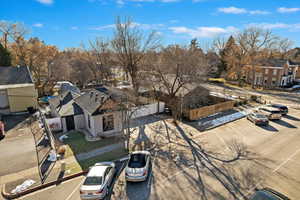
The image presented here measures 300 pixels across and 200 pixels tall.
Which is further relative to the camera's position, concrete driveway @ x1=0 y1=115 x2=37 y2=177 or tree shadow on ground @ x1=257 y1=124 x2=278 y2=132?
tree shadow on ground @ x1=257 y1=124 x2=278 y2=132

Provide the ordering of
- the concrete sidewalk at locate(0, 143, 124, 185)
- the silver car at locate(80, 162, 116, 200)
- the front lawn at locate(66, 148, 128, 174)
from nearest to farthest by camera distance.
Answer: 1. the silver car at locate(80, 162, 116, 200)
2. the concrete sidewalk at locate(0, 143, 124, 185)
3. the front lawn at locate(66, 148, 128, 174)

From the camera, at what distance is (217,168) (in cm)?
1194

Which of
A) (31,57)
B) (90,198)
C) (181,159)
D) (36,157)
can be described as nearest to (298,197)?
(181,159)

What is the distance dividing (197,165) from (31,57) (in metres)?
39.0

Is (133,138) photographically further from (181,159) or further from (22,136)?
(22,136)

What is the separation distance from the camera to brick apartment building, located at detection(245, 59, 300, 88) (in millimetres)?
43263

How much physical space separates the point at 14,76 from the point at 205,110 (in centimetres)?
2802

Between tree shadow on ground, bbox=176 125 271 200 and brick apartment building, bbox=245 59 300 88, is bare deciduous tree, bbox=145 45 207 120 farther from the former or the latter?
brick apartment building, bbox=245 59 300 88

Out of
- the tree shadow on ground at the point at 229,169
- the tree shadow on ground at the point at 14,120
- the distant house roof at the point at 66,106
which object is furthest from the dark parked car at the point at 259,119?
the tree shadow on ground at the point at 14,120

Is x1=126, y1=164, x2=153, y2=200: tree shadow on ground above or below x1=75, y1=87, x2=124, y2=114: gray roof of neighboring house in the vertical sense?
below

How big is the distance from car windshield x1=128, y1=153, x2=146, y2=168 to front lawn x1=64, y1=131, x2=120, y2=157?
469cm

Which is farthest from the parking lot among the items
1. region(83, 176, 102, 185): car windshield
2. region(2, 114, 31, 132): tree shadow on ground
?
region(2, 114, 31, 132): tree shadow on ground

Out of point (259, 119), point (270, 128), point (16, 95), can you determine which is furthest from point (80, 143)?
point (270, 128)

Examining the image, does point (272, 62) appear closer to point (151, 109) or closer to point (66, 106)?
point (151, 109)
